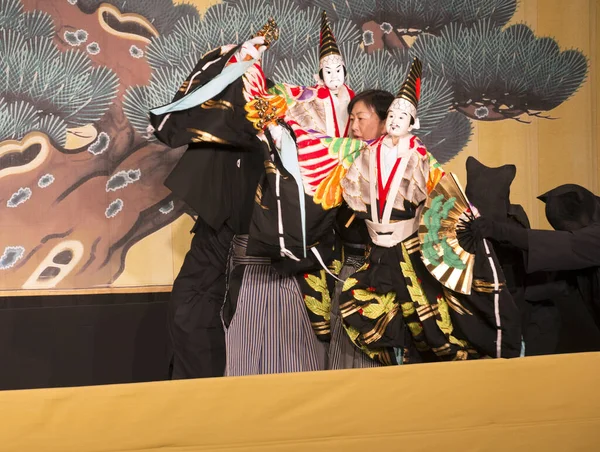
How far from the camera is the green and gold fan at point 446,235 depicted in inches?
102

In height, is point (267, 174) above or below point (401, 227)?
above

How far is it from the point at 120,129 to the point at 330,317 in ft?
4.71

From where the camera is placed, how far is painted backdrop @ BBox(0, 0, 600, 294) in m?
3.42

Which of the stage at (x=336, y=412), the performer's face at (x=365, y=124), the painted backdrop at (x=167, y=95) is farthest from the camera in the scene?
the painted backdrop at (x=167, y=95)

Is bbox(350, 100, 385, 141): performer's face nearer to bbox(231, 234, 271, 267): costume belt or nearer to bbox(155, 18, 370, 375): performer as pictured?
bbox(155, 18, 370, 375): performer

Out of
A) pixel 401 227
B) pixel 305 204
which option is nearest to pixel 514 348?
pixel 401 227

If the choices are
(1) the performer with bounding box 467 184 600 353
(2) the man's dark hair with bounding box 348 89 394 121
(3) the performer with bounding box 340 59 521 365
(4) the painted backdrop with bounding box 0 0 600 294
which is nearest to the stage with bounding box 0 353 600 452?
(3) the performer with bounding box 340 59 521 365

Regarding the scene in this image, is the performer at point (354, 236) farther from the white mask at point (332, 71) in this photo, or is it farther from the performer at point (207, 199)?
the performer at point (207, 199)

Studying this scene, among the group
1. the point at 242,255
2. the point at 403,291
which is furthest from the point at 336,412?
the point at 242,255

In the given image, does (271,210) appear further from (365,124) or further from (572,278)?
(572,278)

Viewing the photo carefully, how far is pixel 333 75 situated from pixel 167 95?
1.05 meters

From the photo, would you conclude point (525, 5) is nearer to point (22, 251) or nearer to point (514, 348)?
point (514, 348)

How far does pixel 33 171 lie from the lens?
3438 millimetres

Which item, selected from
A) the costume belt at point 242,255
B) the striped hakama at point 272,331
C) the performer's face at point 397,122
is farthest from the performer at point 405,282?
the costume belt at point 242,255
